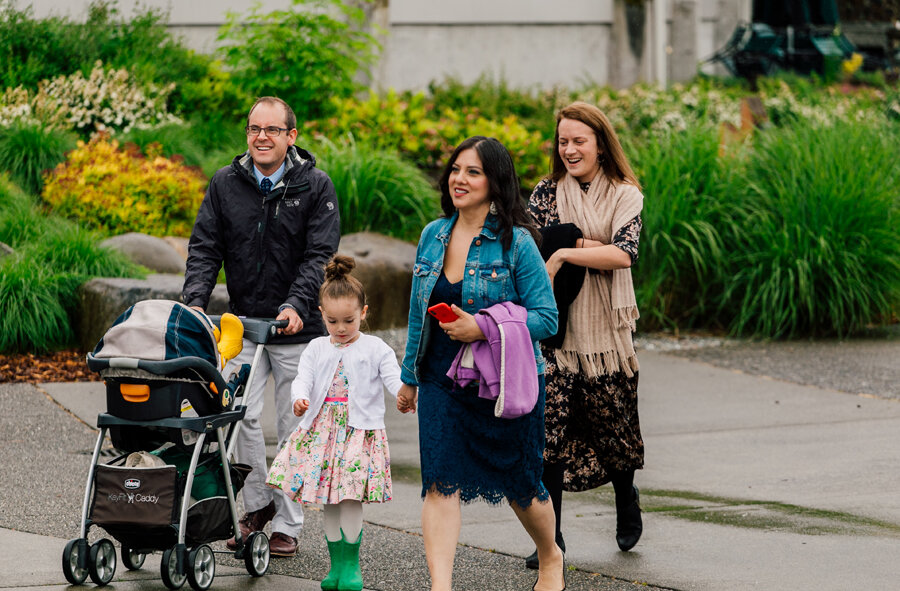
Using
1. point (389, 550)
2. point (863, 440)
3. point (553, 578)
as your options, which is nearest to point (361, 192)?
point (863, 440)

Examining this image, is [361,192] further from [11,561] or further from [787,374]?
[11,561]

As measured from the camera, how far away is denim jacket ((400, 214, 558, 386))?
449cm

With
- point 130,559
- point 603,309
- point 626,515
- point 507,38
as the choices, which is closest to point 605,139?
point 603,309

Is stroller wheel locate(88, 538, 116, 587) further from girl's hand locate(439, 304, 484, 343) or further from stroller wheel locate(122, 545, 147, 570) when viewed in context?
girl's hand locate(439, 304, 484, 343)

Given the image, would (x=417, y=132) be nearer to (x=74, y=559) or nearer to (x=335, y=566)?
(x=335, y=566)

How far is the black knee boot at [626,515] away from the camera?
538cm

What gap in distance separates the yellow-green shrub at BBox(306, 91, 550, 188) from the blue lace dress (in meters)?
8.62

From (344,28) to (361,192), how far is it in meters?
3.52

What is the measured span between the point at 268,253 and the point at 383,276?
5313mm

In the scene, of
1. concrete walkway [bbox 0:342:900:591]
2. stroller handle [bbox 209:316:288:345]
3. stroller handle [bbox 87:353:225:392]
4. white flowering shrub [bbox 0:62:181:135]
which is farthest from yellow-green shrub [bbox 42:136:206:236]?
stroller handle [bbox 87:353:225:392]

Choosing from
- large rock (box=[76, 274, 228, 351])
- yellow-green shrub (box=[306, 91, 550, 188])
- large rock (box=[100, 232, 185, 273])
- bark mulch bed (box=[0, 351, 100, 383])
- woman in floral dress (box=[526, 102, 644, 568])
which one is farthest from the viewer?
yellow-green shrub (box=[306, 91, 550, 188])

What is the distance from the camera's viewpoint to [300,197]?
210 inches

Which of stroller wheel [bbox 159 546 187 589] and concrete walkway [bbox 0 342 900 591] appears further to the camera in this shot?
concrete walkway [bbox 0 342 900 591]

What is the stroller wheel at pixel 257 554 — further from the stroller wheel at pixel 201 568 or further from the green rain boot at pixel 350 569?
the green rain boot at pixel 350 569
